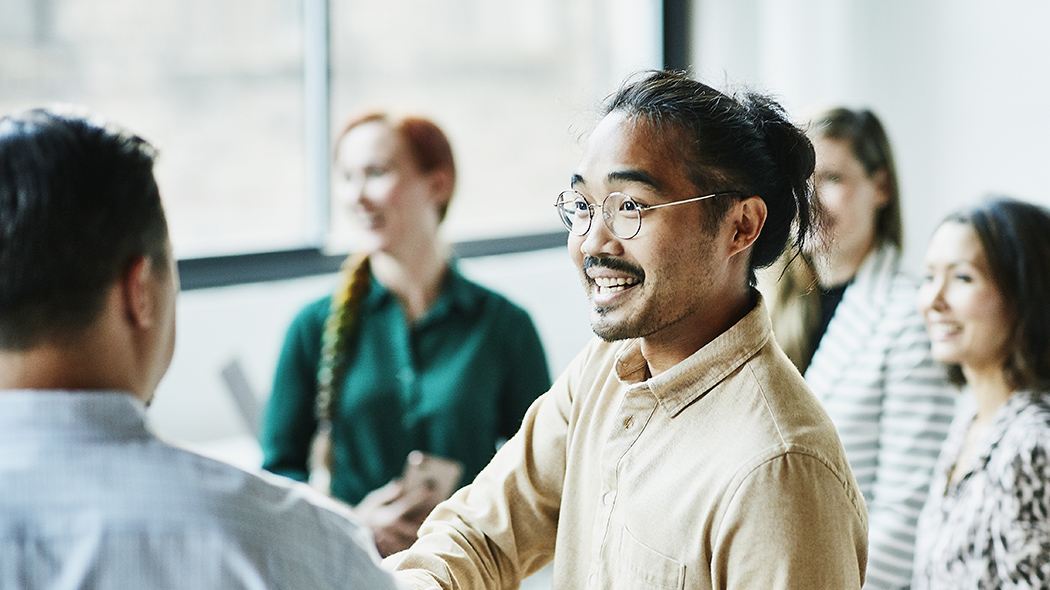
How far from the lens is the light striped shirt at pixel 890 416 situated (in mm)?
2014

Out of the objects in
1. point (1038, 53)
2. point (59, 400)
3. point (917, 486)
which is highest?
point (1038, 53)

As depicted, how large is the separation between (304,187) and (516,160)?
3.38 ft

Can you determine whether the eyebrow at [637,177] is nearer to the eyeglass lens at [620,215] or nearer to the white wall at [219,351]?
the eyeglass lens at [620,215]

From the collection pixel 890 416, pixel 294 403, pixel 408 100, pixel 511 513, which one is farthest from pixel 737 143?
pixel 408 100

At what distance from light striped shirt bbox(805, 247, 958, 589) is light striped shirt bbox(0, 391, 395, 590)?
1.48m

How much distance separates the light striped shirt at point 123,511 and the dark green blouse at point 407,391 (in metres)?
1.30

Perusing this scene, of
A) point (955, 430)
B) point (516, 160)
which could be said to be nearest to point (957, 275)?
point (955, 430)

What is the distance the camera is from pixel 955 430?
2.03 meters

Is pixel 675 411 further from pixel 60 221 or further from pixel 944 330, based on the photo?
pixel 944 330

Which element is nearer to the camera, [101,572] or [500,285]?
[101,572]

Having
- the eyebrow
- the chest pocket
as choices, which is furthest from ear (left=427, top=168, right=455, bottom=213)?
the chest pocket

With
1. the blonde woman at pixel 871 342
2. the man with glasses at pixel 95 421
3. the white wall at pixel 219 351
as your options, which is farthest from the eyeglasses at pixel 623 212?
the white wall at pixel 219 351

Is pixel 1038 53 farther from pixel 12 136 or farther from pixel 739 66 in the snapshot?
pixel 12 136

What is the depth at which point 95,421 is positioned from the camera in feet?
2.68
